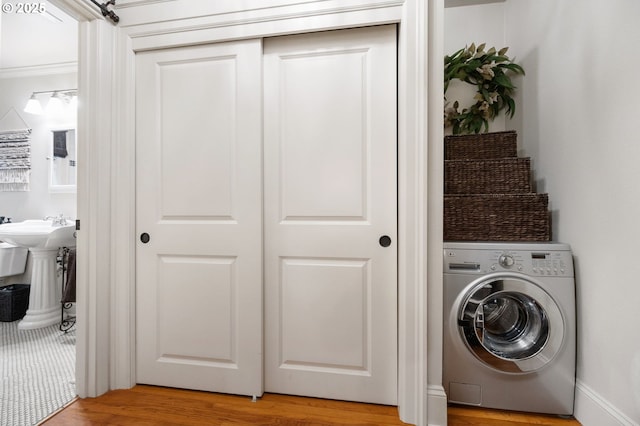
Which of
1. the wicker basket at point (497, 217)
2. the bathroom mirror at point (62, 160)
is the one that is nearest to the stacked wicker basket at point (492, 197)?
the wicker basket at point (497, 217)

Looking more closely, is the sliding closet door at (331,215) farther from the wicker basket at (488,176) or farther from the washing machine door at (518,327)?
the wicker basket at (488,176)

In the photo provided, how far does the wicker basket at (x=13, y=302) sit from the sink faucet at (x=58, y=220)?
67 centimetres

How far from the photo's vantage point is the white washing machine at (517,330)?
5.22 ft

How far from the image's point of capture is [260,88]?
1.73 metres

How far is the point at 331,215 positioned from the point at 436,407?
103cm

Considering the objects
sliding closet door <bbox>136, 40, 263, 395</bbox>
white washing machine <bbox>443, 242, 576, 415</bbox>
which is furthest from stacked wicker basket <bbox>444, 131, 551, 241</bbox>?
sliding closet door <bbox>136, 40, 263, 395</bbox>

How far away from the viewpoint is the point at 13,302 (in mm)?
2930

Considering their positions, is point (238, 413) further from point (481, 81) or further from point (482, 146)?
point (481, 81)

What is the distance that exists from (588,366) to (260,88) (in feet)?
6.89

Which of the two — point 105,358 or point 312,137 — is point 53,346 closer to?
point 105,358

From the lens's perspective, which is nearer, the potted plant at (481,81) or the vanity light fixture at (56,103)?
the potted plant at (481,81)

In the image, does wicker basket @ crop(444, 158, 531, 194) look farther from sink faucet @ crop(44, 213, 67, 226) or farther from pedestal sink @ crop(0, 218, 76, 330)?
sink faucet @ crop(44, 213, 67, 226)

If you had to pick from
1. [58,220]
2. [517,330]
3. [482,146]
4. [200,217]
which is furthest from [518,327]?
[58,220]

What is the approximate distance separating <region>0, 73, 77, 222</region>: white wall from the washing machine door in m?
3.53
